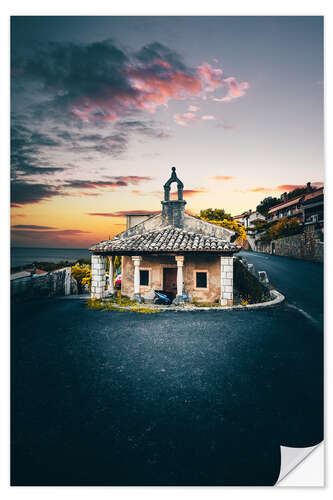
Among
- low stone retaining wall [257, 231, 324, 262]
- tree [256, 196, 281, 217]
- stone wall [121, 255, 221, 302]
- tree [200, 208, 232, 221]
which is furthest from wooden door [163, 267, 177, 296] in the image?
tree [200, 208, 232, 221]

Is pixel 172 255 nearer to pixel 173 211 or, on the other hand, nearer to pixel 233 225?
pixel 173 211

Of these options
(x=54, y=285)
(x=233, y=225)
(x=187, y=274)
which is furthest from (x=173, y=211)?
(x=233, y=225)

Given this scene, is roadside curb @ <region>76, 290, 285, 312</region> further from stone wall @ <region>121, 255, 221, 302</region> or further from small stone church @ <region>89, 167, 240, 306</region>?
stone wall @ <region>121, 255, 221, 302</region>

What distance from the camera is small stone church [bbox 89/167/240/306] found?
9133 mm

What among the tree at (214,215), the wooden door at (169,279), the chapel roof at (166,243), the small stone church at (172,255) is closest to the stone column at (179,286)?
the small stone church at (172,255)

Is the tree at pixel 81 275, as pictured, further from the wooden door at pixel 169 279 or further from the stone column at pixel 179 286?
the stone column at pixel 179 286

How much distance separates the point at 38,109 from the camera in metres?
4.52

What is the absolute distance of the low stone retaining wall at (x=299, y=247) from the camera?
9456 mm

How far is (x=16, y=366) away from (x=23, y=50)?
5853 mm

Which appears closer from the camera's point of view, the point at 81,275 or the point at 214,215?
the point at 81,275

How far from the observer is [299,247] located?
1288 centimetres

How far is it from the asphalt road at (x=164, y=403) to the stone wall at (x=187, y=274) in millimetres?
4094

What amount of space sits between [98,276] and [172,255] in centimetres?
353
